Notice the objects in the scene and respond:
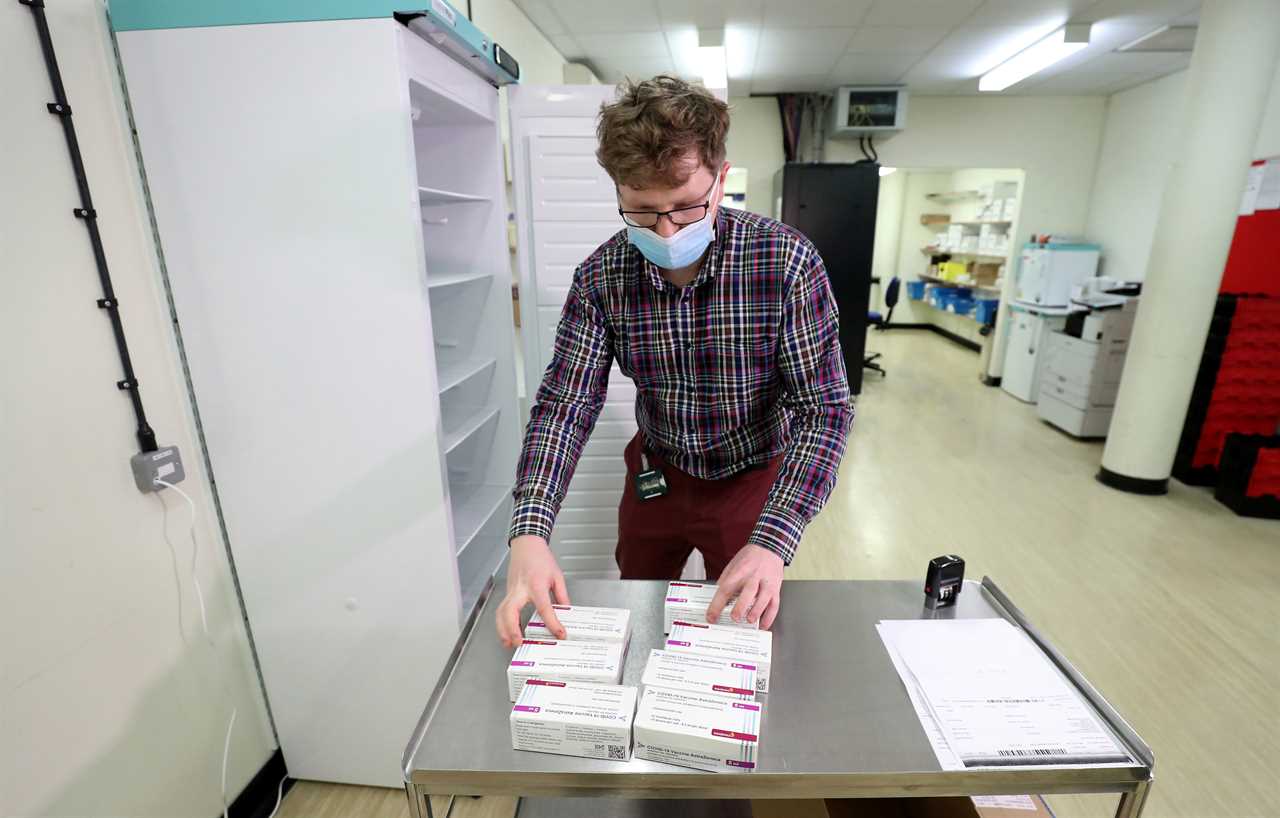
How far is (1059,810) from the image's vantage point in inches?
65.9

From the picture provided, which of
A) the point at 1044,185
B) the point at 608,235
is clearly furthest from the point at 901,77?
the point at 608,235

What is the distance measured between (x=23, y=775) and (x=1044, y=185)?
23.6 ft

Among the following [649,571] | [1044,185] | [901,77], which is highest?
[901,77]

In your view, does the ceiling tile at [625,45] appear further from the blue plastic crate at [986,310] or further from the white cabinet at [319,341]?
the blue plastic crate at [986,310]

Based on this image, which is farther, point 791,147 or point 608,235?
point 791,147

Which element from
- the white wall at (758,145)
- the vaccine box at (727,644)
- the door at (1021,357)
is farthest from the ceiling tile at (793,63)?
the vaccine box at (727,644)

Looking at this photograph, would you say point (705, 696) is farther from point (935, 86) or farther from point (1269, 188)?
point (935, 86)

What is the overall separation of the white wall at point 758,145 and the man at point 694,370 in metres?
4.93

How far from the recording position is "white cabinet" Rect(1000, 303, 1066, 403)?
5121 mm

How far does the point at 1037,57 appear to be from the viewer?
167 inches

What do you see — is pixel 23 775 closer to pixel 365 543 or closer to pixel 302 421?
pixel 365 543

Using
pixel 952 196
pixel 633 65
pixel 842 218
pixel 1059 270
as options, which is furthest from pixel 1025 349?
pixel 952 196

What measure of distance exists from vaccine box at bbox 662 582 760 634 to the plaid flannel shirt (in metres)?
0.20

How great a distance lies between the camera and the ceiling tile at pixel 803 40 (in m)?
3.91
